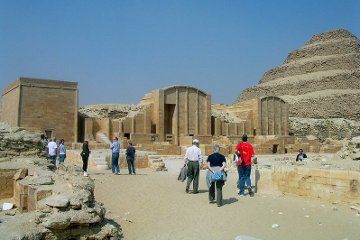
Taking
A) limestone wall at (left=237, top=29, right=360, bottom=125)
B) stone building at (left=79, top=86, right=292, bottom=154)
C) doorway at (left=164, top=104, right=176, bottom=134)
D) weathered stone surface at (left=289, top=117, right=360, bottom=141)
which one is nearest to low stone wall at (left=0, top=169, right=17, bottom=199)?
stone building at (left=79, top=86, right=292, bottom=154)

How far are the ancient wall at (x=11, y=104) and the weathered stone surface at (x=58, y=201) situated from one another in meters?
23.2

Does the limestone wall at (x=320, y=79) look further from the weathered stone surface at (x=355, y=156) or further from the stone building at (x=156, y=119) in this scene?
the weathered stone surface at (x=355, y=156)

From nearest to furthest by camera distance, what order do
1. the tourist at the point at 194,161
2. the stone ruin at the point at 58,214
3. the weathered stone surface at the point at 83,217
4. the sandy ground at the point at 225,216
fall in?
the stone ruin at the point at 58,214 < the weathered stone surface at the point at 83,217 < the sandy ground at the point at 225,216 < the tourist at the point at 194,161

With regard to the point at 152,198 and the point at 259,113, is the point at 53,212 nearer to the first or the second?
the point at 152,198

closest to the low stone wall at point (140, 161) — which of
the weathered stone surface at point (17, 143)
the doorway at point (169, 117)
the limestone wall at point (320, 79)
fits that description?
the weathered stone surface at point (17, 143)

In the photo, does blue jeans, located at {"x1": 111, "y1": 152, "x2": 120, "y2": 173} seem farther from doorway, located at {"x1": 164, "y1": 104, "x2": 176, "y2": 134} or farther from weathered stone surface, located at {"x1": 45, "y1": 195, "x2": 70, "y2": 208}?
doorway, located at {"x1": 164, "y1": 104, "x2": 176, "y2": 134}

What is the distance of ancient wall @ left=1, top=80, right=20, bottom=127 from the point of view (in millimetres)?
25812

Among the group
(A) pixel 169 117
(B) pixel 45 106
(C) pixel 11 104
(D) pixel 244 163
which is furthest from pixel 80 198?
(A) pixel 169 117

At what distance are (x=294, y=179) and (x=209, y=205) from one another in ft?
6.88

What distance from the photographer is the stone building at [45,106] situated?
25.8 meters

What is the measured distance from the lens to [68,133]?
90.1 feet

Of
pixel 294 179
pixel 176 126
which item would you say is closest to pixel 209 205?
pixel 294 179

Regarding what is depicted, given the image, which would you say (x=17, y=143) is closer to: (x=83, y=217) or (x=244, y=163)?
(x=83, y=217)

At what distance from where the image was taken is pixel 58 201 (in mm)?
4414
